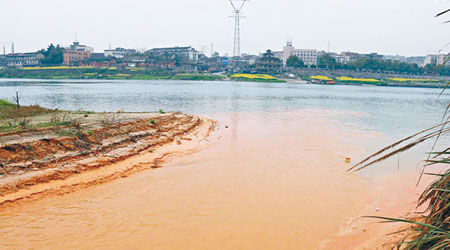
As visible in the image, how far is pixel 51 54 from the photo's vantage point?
128m

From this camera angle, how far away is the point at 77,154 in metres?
11.6

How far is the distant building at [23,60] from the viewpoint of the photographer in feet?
436

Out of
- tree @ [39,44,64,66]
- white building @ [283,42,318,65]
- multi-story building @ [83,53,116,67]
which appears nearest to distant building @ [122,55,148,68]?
multi-story building @ [83,53,116,67]

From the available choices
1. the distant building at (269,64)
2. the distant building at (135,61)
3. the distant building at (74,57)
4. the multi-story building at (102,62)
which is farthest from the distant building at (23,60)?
the distant building at (269,64)

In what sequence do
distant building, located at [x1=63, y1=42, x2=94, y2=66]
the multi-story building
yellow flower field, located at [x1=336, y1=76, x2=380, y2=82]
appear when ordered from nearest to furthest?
1. yellow flower field, located at [x1=336, y1=76, x2=380, y2=82]
2. the multi-story building
3. distant building, located at [x1=63, y1=42, x2=94, y2=66]

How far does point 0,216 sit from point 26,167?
2.42 m

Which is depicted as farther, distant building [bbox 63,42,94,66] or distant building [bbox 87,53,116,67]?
distant building [bbox 63,42,94,66]

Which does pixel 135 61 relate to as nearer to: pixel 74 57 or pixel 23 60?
pixel 74 57

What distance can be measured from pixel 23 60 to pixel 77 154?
5881 inches

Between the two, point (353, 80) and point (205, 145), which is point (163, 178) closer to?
point (205, 145)

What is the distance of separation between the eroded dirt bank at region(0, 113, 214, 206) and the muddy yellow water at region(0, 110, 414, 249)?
0.68 m

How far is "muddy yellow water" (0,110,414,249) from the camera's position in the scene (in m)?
7.17

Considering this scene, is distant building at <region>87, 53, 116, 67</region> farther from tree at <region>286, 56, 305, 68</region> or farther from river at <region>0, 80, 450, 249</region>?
river at <region>0, 80, 450, 249</region>

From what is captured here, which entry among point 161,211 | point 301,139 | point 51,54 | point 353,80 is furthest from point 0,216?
point 51,54
